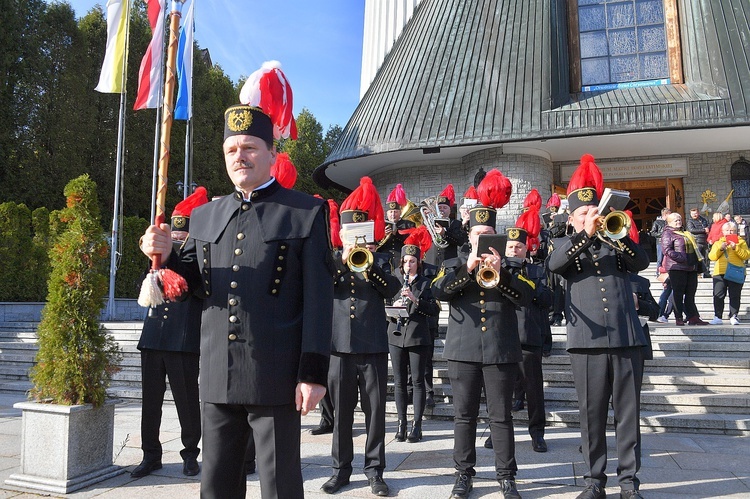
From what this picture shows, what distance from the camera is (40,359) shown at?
15.5 feet

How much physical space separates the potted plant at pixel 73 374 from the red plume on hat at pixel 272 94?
8.17ft

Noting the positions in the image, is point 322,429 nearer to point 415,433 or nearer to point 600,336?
point 415,433

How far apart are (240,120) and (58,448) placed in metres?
3.34

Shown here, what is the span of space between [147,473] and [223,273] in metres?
3.13

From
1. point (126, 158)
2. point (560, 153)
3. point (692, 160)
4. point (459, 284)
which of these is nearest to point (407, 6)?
point (560, 153)

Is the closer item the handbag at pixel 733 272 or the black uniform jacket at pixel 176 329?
the black uniform jacket at pixel 176 329

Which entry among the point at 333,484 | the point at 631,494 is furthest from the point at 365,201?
the point at 631,494

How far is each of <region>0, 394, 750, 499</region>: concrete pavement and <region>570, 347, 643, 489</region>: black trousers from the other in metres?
0.35

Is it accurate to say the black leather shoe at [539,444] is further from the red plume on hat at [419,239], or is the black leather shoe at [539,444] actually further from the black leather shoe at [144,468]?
the black leather shoe at [144,468]

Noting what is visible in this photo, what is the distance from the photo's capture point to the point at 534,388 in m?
5.91

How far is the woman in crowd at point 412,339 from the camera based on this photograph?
6.06 meters

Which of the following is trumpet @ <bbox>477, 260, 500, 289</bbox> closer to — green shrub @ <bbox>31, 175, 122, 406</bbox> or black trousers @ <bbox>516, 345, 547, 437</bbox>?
black trousers @ <bbox>516, 345, 547, 437</bbox>

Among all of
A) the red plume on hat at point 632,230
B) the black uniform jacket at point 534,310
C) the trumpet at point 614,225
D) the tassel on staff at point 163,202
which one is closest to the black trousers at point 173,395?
the tassel on staff at point 163,202

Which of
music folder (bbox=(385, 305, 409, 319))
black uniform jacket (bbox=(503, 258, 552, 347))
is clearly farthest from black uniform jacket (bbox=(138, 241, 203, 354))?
black uniform jacket (bbox=(503, 258, 552, 347))
